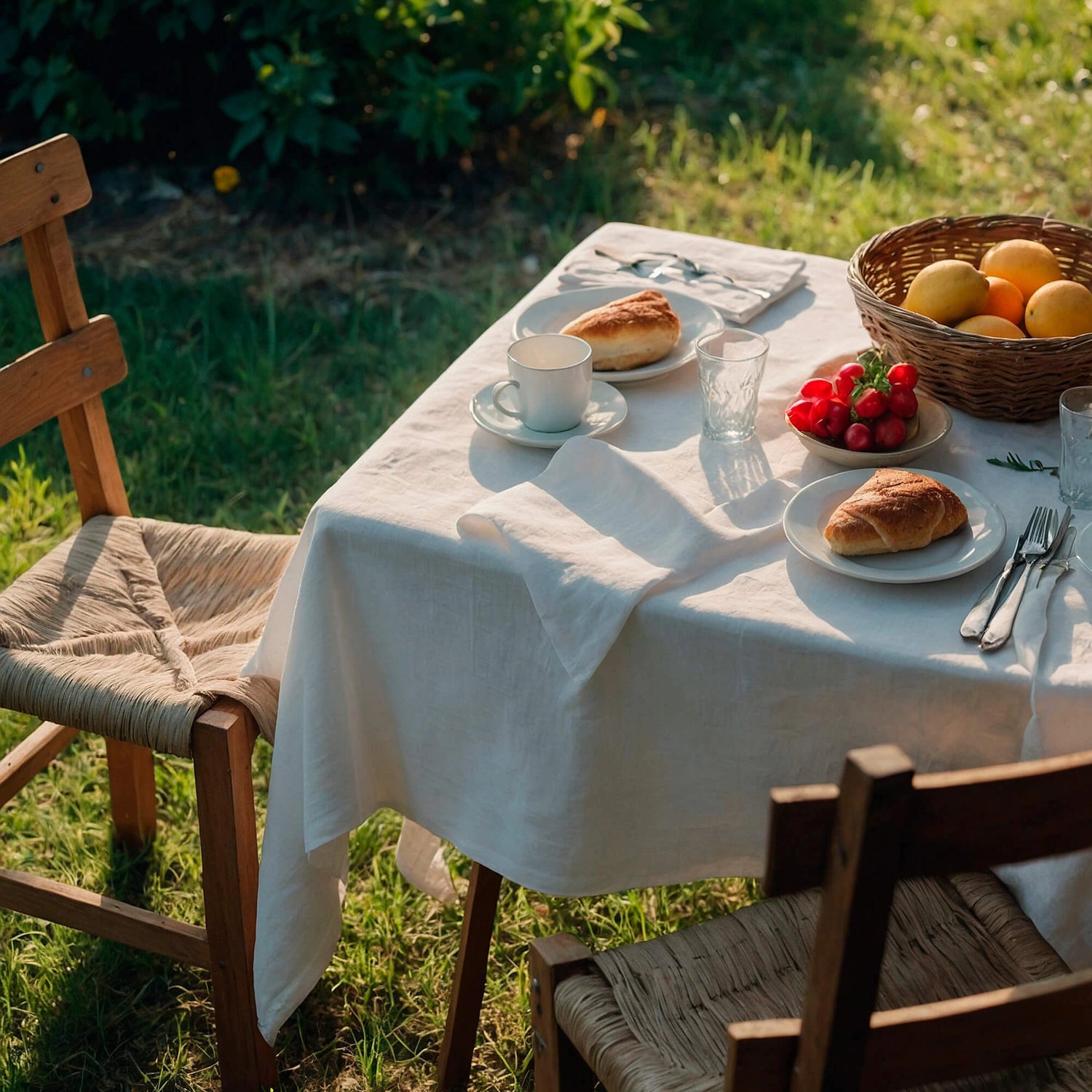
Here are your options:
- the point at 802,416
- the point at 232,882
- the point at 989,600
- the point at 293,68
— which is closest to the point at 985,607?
the point at 989,600

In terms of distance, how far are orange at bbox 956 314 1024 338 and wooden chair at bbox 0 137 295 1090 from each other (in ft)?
3.28

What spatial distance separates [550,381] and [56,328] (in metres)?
0.84

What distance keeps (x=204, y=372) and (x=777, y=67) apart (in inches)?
123

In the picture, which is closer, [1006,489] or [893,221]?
[1006,489]

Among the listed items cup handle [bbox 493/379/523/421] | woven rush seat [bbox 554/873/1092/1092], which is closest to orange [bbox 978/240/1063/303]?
cup handle [bbox 493/379/523/421]

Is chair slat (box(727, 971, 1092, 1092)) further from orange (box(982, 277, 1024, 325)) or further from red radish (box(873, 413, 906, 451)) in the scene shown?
orange (box(982, 277, 1024, 325))

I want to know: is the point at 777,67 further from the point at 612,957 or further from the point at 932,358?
the point at 612,957

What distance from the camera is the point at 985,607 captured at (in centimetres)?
117

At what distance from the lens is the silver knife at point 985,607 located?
114cm

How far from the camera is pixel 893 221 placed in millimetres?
3975

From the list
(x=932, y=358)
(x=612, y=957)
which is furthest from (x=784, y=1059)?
(x=932, y=358)

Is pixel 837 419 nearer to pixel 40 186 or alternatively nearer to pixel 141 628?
pixel 141 628

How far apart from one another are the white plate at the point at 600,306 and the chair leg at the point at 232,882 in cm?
66

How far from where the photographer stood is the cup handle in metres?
1.50
